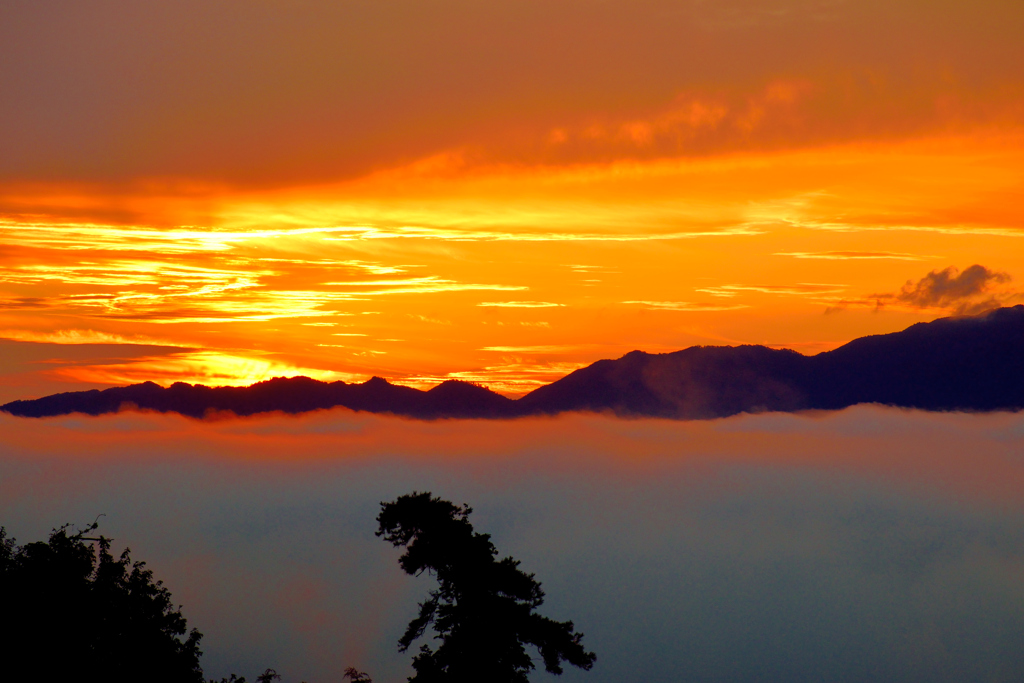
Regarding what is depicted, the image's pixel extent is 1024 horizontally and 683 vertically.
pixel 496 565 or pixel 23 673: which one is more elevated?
pixel 496 565

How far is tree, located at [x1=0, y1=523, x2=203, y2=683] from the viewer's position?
32.7 metres

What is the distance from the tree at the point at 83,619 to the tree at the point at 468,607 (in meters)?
9.46

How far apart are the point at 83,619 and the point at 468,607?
48.8 ft

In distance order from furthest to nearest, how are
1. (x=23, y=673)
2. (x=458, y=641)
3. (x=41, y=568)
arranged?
(x=458, y=641) < (x=41, y=568) < (x=23, y=673)

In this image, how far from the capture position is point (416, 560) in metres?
38.0

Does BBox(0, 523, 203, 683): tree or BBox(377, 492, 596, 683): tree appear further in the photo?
BBox(377, 492, 596, 683): tree

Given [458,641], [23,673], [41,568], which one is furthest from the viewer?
[458,641]

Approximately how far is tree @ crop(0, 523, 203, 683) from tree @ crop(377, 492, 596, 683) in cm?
946

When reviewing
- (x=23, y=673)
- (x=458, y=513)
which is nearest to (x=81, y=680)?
(x=23, y=673)

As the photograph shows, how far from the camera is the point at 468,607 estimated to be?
37094mm

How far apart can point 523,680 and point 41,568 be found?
19689 millimetres

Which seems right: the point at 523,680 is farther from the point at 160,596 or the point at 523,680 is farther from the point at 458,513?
the point at 160,596

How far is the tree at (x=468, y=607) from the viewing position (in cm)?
3678

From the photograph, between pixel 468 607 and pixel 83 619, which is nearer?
pixel 83 619
